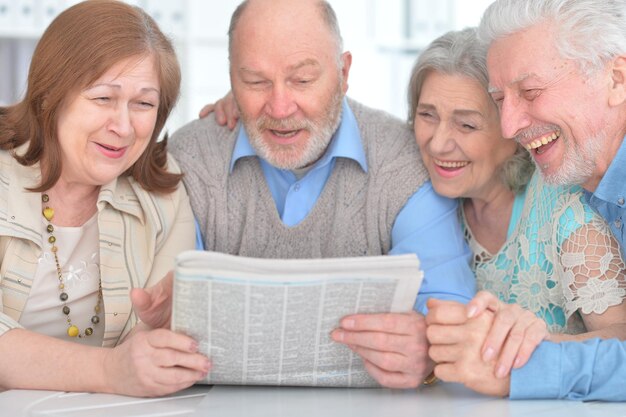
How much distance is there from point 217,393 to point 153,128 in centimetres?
67

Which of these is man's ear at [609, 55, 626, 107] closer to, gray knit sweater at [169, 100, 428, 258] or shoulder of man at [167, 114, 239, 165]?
gray knit sweater at [169, 100, 428, 258]

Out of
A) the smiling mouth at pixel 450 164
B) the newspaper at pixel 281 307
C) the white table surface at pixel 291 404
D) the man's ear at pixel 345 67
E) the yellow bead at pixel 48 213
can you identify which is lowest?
the white table surface at pixel 291 404

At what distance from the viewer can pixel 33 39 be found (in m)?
4.70

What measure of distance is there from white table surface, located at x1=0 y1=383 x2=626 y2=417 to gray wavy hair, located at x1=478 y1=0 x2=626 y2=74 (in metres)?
0.65

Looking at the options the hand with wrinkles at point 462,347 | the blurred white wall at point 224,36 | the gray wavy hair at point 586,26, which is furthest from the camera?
the blurred white wall at point 224,36

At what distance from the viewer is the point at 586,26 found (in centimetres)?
163

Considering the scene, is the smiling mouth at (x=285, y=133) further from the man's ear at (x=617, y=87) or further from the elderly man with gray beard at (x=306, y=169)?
the man's ear at (x=617, y=87)

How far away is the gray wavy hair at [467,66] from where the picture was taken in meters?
2.02

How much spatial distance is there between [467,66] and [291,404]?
0.96 meters

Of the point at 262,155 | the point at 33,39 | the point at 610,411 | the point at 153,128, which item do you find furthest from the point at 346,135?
the point at 33,39

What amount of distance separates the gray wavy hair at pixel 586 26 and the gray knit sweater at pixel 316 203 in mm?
569

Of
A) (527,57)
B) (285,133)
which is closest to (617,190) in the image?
(527,57)

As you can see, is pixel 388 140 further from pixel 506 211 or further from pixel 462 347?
pixel 462 347

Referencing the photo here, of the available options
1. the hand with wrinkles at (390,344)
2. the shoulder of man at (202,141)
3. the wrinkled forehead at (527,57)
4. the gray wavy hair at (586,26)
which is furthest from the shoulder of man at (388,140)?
the hand with wrinkles at (390,344)
